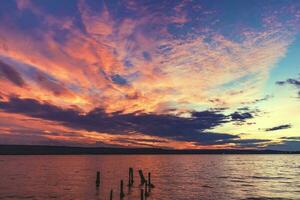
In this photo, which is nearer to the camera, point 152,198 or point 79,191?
point 152,198

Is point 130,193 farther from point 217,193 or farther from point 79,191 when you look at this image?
point 217,193

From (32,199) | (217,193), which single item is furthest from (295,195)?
(32,199)

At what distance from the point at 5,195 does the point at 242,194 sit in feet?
136

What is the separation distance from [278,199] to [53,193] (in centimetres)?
3887

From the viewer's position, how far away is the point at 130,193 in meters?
64.3

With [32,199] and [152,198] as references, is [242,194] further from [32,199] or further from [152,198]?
[32,199]

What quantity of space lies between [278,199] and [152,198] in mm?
21159

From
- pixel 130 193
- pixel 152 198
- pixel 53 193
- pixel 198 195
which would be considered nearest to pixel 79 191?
pixel 53 193

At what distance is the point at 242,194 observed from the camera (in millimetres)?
65125

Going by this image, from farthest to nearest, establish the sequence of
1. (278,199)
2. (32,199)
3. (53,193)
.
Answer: (53,193) < (278,199) < (32,199)

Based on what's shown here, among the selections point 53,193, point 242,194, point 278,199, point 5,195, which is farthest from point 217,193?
point 5,195

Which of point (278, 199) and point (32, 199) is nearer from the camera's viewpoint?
point (32, 199)

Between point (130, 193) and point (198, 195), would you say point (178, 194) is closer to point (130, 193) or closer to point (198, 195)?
point (198, 195)

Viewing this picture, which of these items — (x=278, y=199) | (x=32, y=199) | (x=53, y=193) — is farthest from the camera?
(x=53, y=193)
